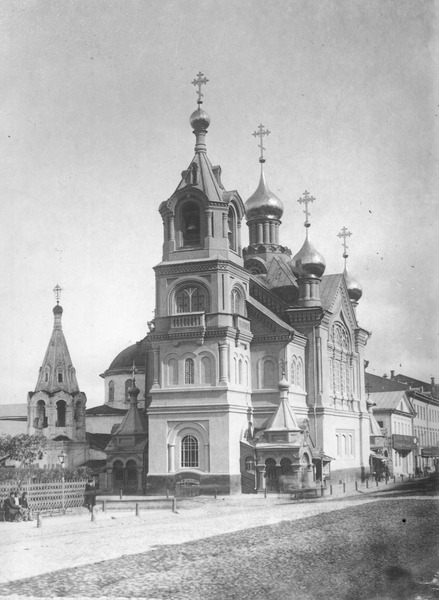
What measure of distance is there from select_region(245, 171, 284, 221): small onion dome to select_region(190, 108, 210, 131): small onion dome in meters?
13.6

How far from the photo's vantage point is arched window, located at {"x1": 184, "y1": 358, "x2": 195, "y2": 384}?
39.1 meters

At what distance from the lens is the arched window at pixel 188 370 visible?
3912 centimetres

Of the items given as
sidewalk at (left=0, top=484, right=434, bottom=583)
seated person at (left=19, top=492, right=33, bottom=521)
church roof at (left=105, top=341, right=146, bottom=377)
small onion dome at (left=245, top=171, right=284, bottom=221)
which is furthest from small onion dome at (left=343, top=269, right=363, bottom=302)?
seated person at (left=19, top=492, right=33, bottom=521)

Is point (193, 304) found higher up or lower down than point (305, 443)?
higher up

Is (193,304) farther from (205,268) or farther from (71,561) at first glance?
(71,561)

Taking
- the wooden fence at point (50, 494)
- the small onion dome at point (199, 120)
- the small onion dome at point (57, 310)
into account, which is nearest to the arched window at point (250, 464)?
the wooden fence at point (50, 494)

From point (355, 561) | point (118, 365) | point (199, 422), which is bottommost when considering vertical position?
point (355, 561)

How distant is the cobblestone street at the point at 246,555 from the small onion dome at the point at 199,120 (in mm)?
21973

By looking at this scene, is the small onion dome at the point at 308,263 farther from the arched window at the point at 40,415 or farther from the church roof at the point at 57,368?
the arched window at the point at 40,415

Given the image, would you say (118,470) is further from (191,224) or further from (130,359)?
(130,359)

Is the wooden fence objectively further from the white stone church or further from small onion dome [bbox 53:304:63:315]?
small onion dome [bbox 53:304:63:315]

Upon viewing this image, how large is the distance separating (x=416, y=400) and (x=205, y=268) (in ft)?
150

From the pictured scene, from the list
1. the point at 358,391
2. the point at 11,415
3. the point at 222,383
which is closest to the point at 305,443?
the point at 222,383

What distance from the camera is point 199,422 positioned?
3872 cm
